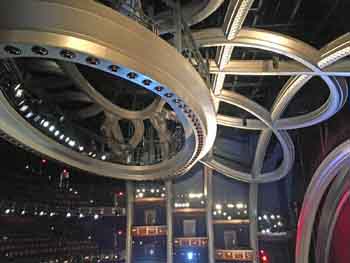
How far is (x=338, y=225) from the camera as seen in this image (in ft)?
43.6

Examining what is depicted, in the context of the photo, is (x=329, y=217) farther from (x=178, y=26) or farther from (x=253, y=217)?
(x=178, y=26)

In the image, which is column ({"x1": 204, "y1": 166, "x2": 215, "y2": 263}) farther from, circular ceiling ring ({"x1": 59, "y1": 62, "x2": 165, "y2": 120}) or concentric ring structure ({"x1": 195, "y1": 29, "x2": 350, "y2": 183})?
circular ceiling ring ({"x1": 59, "y1": 62, "x2": 165, "y2": 120})

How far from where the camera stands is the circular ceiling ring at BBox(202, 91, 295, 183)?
11.6 metres

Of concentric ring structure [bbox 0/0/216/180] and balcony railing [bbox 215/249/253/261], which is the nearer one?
concentric ring structure [bbox 0/0/216/180]

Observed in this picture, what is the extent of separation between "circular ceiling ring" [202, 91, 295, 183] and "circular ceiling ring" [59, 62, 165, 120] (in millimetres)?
A: 2390

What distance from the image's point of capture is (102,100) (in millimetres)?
11234

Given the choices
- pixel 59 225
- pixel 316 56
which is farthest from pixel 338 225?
pixel 59 225

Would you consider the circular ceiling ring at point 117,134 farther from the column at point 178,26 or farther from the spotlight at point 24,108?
the column at point 178,26

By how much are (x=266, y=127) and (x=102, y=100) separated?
667cm

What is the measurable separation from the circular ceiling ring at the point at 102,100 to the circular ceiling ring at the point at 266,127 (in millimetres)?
2390

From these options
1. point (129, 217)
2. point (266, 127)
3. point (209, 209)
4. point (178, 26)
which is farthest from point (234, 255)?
point (178, 26)

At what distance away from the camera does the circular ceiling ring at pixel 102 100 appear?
9.61 m

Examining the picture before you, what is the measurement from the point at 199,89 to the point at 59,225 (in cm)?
1241

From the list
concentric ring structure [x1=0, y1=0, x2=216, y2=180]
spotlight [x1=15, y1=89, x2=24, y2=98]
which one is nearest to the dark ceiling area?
concentric ring structure [x1=0, y1=0, x2=216, y2=180]
